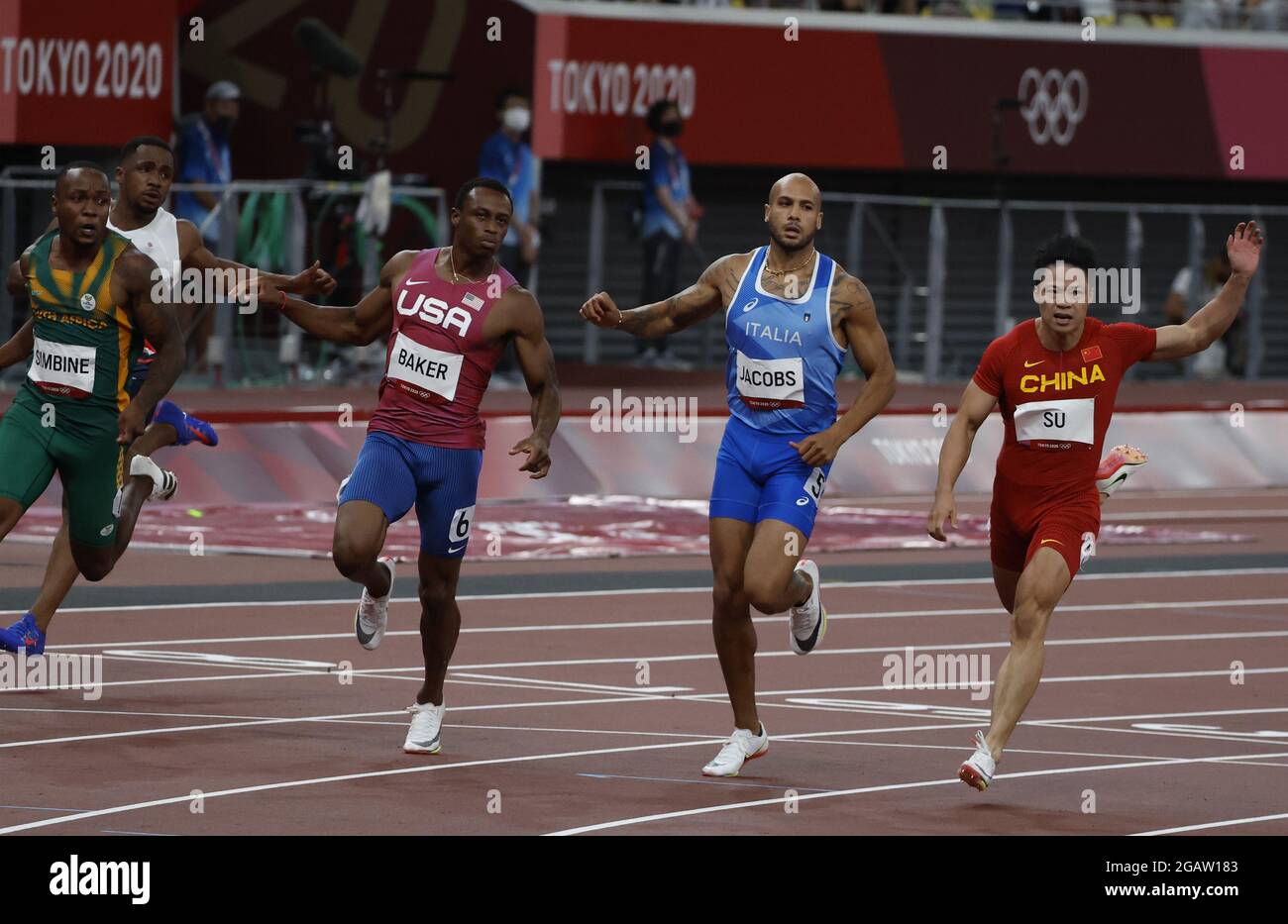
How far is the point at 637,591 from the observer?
17.4 metres

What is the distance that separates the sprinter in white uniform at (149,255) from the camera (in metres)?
12.6

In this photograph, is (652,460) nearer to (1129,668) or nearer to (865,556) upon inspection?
(865,556)

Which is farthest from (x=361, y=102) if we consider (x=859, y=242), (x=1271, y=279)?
(x=1271, y=279)

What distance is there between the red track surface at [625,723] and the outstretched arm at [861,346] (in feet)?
4.98

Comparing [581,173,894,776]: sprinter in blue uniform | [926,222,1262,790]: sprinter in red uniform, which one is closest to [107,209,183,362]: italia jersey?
[581,173,894,776]: sprinter in blue uniform

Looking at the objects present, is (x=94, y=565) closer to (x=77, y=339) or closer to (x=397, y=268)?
(x=77, y=339)

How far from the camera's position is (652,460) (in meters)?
23.0

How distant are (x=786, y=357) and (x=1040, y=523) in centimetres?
130

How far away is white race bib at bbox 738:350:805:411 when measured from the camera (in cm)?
1103

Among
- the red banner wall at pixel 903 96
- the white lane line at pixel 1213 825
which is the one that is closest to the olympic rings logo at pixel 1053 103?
the red banner wall at pixel 903 96

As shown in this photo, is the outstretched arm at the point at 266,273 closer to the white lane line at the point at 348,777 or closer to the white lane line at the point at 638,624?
the white lane line at the point at 638,624

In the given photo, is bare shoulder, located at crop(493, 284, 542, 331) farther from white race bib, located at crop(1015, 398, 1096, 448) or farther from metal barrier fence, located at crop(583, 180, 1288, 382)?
metal barrier fence, located at crop(583, 180, 1288, 382)
